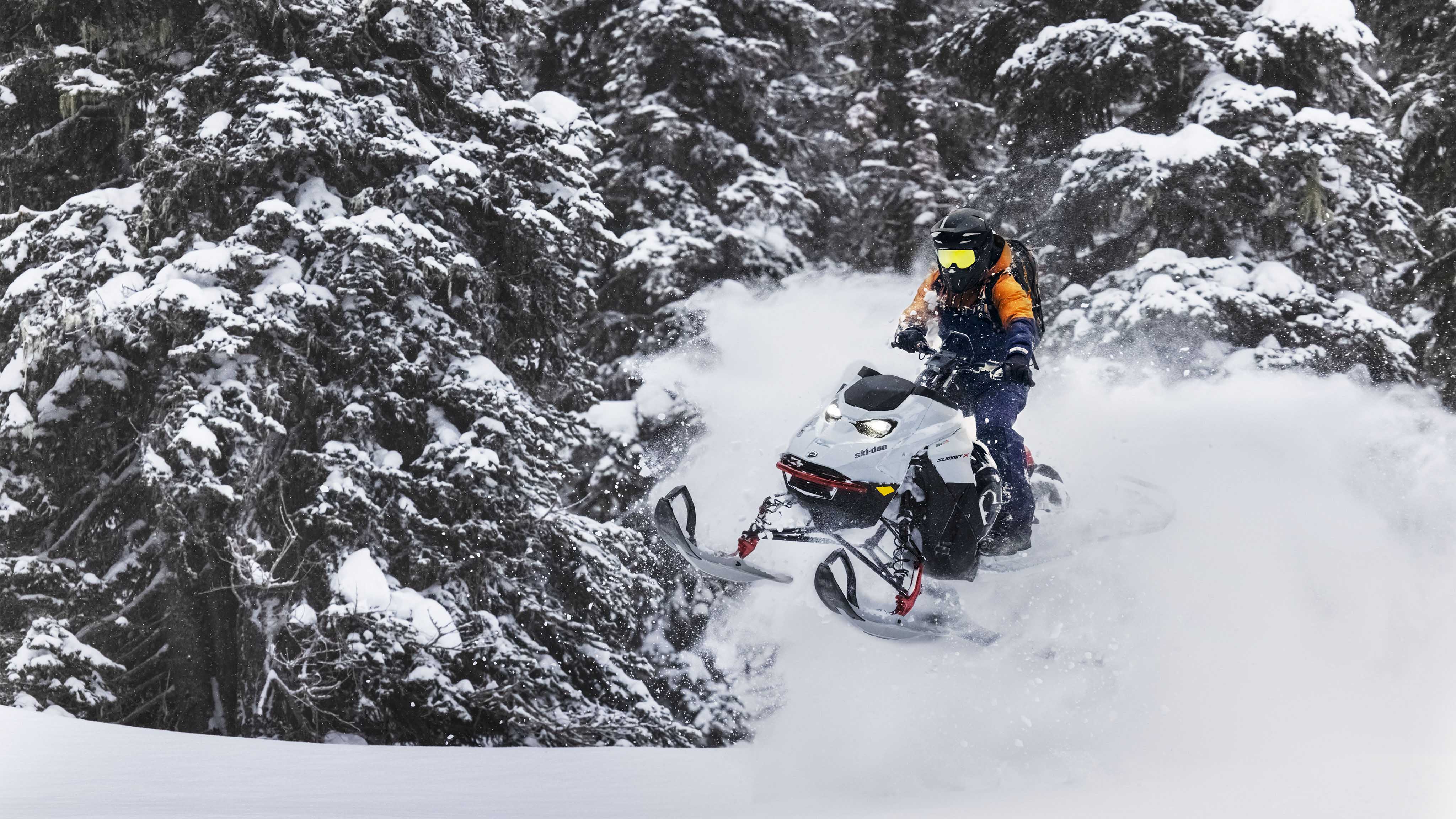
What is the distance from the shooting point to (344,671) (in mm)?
11742

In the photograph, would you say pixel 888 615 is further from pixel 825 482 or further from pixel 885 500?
pixel 825 482

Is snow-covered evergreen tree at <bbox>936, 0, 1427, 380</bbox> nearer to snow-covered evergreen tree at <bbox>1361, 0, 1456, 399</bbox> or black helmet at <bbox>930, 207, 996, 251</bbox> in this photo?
snow-covered evergreen tree at <bbox>1361, 0, 1456, 399</bbox>

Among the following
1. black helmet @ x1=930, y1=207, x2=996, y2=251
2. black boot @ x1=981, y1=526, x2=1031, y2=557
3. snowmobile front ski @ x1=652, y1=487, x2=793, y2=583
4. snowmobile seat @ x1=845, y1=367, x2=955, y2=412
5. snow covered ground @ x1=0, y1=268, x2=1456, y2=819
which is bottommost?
snow covered ground @ x1=0, y1=268, x2=1456, y2=819

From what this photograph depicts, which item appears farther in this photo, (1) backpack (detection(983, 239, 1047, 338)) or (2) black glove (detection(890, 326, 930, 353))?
(2) black glove (detection(890, 326, 930, 353))

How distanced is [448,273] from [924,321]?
5.84m

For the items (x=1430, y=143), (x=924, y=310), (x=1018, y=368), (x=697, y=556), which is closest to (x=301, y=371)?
(x=697, y=556)

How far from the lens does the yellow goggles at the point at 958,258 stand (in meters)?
6.91

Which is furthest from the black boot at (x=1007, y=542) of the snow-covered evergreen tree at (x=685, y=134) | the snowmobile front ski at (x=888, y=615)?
the snow-covered evergreen tree at (x=685, y=134)

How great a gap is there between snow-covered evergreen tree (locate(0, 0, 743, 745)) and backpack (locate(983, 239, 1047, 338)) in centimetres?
622

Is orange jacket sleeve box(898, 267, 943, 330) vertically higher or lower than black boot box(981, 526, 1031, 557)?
higher

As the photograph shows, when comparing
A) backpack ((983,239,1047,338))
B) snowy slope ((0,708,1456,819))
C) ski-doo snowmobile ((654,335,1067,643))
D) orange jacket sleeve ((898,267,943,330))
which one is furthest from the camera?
orange jacket sleeve ((898,267,943,330))

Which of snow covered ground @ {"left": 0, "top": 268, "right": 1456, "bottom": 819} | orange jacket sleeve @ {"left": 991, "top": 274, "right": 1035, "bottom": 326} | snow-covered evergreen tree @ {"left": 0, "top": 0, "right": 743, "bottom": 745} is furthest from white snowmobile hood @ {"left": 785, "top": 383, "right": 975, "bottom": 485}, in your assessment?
snow-covered evergreen tree @ {"left": 0, "top": 0, "right": 743, "bottom": 745}

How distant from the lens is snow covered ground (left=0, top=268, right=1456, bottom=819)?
654 cm

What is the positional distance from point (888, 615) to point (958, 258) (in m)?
1.97
